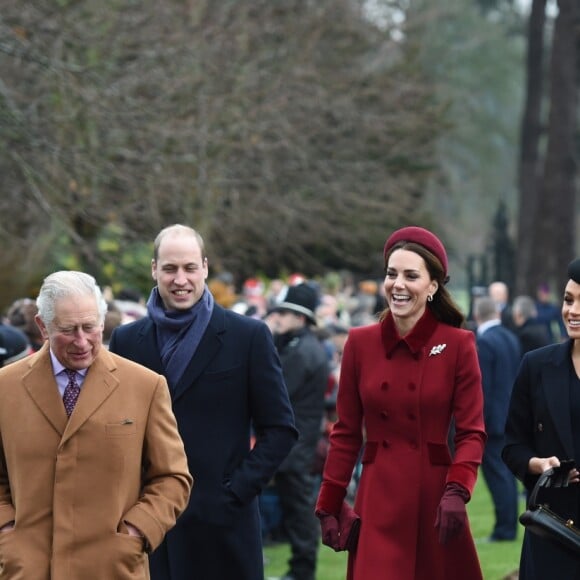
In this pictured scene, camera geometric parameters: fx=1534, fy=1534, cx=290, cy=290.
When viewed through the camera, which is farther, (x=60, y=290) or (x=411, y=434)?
(x=411, y=434)

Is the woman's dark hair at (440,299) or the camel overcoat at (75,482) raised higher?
the woman's dark hair at (440,299)

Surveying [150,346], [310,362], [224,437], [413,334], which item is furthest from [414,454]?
[310,362]

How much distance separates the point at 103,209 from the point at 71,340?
13.2 metres

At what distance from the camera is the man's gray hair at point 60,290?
17.3 feet

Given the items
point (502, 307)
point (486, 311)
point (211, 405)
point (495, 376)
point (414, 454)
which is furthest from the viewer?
point (502, 307)

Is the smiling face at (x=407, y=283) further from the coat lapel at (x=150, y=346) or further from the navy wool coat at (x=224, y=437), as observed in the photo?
the coat lapel at (x=150, y=346)

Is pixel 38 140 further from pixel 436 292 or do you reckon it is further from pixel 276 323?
pixel 436 292

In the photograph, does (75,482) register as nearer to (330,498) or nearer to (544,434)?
(330,498)

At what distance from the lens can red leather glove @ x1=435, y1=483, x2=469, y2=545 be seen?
6.11 meters

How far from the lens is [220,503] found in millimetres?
6449

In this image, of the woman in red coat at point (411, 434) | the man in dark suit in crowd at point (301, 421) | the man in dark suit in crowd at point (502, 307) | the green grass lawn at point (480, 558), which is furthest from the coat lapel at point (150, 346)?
the man in dark suit in crowd at point (502, 307)

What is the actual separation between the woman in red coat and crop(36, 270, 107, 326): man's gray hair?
1579mm

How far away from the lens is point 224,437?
6.48 meters

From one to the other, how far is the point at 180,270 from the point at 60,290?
1294 mm
